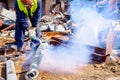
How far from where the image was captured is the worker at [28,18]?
6.10m

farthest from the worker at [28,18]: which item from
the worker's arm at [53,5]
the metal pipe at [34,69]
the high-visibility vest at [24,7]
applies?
the worker's arm at [53,5]

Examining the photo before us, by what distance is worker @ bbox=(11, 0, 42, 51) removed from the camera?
6102 millimetres

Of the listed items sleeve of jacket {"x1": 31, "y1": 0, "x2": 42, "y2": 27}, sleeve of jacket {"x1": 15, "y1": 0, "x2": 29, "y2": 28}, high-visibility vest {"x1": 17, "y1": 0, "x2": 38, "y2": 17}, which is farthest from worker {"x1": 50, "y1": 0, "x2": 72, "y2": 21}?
high-visibility vest {"x1": 17, "y1": 0, "x2": 38, "y2": 17}

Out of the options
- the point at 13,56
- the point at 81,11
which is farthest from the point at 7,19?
the point at 13,56

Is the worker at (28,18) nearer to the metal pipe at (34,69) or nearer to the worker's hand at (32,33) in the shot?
the worker's hand at (32,33)

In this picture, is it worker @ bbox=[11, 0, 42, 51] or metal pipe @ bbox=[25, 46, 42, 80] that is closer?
metal pipe @ bbox=[25, 46, 42, 80]

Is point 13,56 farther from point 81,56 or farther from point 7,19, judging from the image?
point 7,19

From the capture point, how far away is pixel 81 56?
21.1 ft

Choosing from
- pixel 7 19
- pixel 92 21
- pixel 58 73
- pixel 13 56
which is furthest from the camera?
pixel 7 19

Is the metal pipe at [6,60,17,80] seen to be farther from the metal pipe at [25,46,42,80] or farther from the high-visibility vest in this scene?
the high-visibility vest

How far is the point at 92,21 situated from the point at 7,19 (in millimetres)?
3487

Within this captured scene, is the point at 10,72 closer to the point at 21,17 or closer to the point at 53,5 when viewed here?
the point at 21,17

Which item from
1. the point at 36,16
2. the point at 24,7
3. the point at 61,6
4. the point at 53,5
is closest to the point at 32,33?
the point at 36,16

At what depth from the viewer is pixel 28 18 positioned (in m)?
6.66
